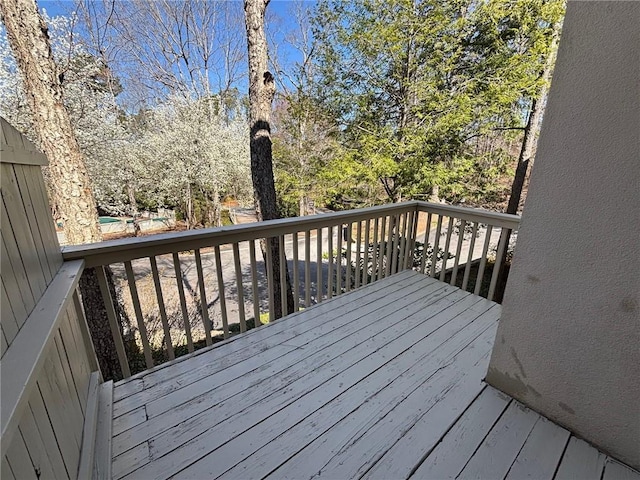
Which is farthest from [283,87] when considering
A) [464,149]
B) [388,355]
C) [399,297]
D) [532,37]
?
[388,355]

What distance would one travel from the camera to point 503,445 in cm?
126

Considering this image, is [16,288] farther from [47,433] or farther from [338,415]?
[338,415]

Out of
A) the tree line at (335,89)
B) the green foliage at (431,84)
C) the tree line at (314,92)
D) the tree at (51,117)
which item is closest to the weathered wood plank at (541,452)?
the tree line at (314,92)

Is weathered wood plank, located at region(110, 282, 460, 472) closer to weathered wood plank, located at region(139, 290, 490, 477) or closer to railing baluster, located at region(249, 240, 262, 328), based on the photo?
weathered wood plank, located at region(139, 290, 490, 477)

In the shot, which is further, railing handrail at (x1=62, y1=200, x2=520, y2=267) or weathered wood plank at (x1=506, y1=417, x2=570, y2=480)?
railing handrail at (x1=62, y1=200, x2=520, y2=267)

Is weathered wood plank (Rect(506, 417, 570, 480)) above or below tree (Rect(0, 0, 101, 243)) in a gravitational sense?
below

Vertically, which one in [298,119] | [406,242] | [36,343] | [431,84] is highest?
[431,84]

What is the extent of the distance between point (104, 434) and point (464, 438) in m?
1.57

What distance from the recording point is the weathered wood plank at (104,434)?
3.63 feet

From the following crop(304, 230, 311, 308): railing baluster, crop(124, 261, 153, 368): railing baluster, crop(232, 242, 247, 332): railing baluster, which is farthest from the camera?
crop(304, 230, 311, 308): railing baluster

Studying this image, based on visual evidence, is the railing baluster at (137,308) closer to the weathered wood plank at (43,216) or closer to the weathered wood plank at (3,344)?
the weathered wood plank at (43,216)

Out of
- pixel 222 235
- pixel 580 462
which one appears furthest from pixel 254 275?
pixel 580 462

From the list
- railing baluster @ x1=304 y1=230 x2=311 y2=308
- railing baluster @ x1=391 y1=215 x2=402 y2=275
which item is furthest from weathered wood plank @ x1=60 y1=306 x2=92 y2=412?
railing baluster @ x1=391 y1=215 x2=402 y2=275

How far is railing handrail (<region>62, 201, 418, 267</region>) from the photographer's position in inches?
56.4
